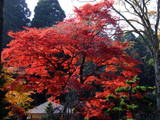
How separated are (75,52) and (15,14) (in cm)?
1744

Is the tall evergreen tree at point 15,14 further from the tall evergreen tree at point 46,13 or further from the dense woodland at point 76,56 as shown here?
the dense woodland at point 76,56

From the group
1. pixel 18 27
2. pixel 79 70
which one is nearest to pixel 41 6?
pixel 18 27

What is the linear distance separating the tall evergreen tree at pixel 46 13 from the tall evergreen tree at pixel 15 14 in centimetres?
207

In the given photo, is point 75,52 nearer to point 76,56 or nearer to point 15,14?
point 76,56

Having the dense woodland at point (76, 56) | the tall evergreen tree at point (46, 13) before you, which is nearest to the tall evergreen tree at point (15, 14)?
the tall evergreen tree at point (46, 13)

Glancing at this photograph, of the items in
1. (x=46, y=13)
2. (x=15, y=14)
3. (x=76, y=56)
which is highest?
(x=15, y=14)

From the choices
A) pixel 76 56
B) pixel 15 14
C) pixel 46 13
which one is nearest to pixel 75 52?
pixel 76 56

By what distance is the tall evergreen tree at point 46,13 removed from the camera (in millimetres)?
23312

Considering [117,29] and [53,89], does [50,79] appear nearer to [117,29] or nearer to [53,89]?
[53,89]

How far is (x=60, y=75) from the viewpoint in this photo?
29.3 ft

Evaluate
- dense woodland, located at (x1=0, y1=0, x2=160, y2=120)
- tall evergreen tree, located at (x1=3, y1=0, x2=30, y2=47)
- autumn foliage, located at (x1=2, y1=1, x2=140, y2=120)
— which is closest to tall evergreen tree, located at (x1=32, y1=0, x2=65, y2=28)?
tall evergreen tree, located at (x1=3, y1=0, x2=30, y2=47)

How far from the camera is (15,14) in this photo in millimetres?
24750

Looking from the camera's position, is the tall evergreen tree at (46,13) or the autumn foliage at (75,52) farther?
the tall evergreen tree at (46,13)

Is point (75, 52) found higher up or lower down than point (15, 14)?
lower down
